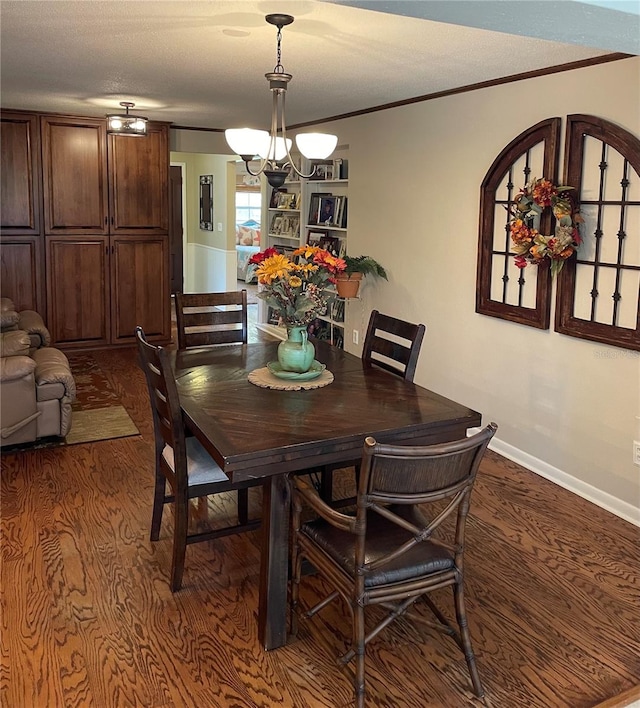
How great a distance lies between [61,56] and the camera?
3.65 metres

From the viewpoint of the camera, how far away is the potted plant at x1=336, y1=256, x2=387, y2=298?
5188mm

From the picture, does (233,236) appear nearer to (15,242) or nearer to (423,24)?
(15,242)

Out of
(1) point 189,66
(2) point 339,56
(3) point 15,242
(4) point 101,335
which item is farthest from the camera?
(4) point 101,335

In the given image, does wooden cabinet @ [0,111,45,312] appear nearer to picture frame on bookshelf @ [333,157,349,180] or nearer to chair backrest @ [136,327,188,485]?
picture frame on bookshelf @ [333,157,349,180]

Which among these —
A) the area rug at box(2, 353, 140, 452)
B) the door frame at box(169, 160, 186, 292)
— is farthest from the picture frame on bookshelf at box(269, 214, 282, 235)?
the door frame at box(169, 160, 186, 292)

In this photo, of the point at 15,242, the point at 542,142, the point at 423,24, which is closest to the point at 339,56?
the point at 423,24

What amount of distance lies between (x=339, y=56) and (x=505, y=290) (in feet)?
5.37

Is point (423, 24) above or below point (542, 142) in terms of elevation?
above

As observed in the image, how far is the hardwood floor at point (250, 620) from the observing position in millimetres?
2109

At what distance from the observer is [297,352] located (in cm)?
285

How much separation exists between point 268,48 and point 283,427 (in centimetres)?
205

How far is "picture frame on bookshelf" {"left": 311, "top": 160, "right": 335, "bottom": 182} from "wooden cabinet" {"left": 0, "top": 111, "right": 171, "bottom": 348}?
151 cm

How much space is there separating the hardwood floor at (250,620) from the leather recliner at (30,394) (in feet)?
1.75

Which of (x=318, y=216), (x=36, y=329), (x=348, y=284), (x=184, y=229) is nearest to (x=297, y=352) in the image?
(x=348, y=284)
